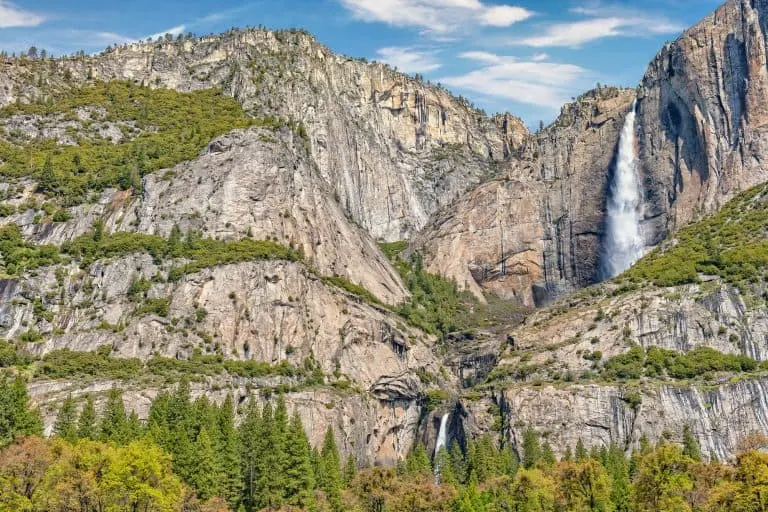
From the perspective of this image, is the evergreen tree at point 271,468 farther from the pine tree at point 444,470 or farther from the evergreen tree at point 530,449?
the evergreen tree at point 530,449

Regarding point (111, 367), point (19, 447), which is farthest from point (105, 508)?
point (111, 367)

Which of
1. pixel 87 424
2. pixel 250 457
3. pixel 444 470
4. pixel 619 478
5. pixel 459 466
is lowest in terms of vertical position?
pixel 619 478

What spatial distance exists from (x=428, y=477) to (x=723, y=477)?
162 ft

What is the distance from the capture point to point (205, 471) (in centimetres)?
12481

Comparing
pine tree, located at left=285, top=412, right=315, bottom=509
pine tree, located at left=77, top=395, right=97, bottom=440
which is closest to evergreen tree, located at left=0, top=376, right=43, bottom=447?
pine tree, located at left=77, top=395, right=97, bottom=440

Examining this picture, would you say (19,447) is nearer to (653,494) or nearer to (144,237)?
(653,494)

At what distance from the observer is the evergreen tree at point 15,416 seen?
12344cm

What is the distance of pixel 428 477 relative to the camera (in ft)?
482

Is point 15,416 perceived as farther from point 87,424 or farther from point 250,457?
point 250,457

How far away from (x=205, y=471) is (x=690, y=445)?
69705 mm

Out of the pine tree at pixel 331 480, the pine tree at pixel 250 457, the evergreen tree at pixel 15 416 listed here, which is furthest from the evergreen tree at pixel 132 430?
the pine tree at pixel 331 480

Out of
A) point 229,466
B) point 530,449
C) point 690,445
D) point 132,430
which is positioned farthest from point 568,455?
point 132,430

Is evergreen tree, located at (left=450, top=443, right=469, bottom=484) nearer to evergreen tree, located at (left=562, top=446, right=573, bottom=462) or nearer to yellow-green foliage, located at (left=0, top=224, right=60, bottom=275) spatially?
evergreen tree, located at (left=562, top=446, right=573, bottom=462)

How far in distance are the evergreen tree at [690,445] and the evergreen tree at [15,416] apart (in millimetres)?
83045
